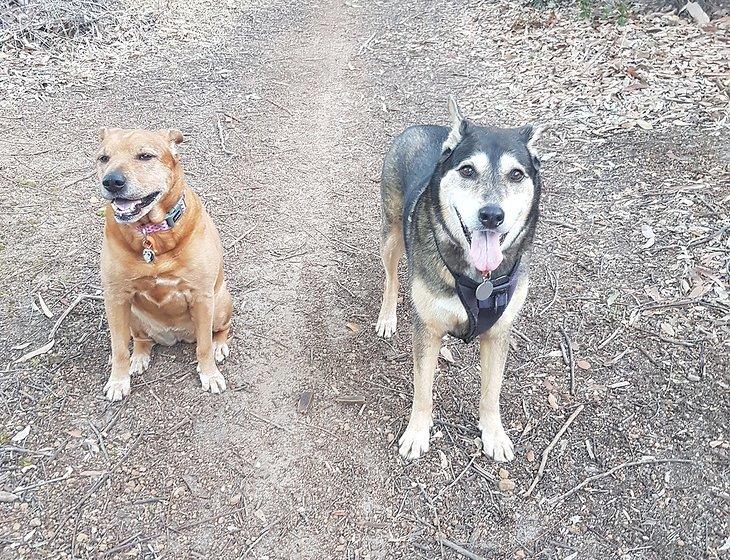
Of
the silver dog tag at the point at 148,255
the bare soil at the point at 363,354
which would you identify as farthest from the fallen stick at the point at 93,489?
A: the silver dog tag at the point at 148,255

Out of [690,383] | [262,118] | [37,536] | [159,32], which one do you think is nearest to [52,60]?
[159,32]

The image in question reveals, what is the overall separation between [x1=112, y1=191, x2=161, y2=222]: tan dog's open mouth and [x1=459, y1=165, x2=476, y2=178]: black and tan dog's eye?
171cm

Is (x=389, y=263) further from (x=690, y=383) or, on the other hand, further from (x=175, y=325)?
(x=690, y=383)

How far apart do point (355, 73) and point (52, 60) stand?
4550 millimetres

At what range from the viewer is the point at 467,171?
311 cm

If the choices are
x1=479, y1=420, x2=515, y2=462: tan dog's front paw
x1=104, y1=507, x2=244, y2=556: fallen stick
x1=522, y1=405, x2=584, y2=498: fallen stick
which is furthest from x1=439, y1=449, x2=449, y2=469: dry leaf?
x1=104, y1=507, x2=244, y2=556: fallen stick

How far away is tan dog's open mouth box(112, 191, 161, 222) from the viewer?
330 centimetres

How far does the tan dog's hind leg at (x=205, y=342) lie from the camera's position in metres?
3.77

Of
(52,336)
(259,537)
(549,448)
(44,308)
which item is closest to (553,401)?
(549,448)

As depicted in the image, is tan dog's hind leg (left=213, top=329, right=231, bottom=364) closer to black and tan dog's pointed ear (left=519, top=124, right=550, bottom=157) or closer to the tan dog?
the tan dog

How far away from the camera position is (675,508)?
3.20 meters

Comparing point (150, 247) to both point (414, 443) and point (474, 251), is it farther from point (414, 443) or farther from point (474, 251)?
point (414, 443)

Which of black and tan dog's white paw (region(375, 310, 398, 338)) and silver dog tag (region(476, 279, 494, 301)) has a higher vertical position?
silver dog tag (region(476, 279, 494, 301))

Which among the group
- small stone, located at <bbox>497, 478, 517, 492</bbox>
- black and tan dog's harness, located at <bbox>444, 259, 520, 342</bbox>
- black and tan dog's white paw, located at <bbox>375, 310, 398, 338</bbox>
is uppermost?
black and tan dog's harness, located at <bbox>444, 259, 520, 342</bbox>
